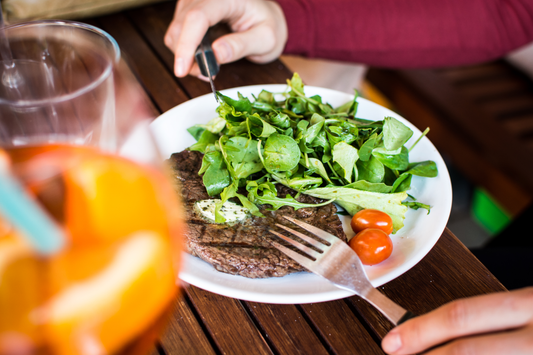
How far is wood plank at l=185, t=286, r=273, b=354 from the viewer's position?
2.30 ft

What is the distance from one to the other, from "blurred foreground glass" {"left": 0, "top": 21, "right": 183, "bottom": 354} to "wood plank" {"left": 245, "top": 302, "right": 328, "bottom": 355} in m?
0.43

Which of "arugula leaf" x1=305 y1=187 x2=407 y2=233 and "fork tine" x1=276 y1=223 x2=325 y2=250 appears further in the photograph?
"arugula leaf" x1=305 y1=187 x2=407 y2=233

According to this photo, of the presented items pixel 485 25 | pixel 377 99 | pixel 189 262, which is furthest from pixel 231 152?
pixel 377 99

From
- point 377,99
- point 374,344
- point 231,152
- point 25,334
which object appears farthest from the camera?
point 377,99

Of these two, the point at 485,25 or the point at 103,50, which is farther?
the point at 485,25

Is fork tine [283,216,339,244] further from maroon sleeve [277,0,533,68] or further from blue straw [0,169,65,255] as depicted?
maroon sleeve [277,0,533,68]

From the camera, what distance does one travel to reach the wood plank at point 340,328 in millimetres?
706

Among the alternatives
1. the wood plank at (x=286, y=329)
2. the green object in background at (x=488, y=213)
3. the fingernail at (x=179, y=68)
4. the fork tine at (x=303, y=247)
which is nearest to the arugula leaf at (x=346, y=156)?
the fork tine at (x=303, y=247)

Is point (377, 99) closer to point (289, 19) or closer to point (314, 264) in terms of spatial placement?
point (289, 19)

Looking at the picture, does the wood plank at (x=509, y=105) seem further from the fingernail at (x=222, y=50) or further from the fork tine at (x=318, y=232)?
the fork tine at (x=318, y=232)

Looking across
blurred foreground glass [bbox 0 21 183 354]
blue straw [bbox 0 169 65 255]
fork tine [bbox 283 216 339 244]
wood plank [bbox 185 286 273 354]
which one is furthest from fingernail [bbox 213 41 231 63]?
blue straw [bbox 0 169 65 255]

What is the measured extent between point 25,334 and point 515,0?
1993 mm

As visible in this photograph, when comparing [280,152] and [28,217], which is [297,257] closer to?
[280,152]

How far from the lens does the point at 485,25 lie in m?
1.63
